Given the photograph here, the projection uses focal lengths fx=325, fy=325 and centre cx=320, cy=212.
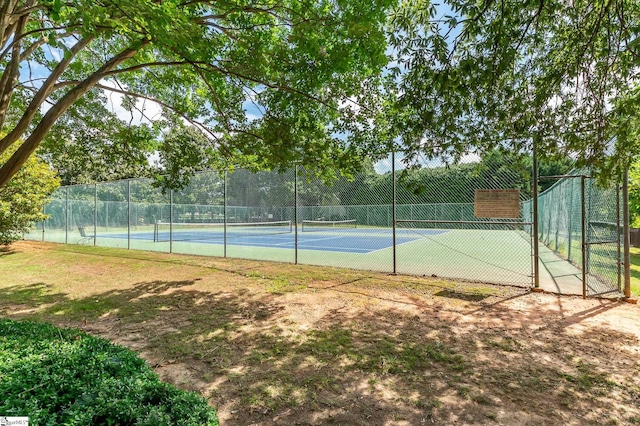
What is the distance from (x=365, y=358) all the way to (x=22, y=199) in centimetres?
1528

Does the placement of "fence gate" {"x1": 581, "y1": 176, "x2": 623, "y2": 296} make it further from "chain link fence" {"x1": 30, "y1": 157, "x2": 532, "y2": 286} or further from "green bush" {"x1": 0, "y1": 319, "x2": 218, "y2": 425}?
"green bush" {"x1": 0, "y1": 319, "x2": 218, "y2": 425}

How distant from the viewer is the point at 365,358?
3299mm

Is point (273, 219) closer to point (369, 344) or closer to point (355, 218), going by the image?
point (355, 218)

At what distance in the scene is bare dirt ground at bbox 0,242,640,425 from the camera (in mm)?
2471

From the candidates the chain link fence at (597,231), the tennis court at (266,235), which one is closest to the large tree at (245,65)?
the chain link fence at (597,231)

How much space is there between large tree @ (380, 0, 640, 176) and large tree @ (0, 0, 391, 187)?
133 cm

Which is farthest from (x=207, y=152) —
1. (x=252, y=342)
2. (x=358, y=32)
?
(x=252, y=342)

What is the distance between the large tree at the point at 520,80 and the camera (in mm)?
3607

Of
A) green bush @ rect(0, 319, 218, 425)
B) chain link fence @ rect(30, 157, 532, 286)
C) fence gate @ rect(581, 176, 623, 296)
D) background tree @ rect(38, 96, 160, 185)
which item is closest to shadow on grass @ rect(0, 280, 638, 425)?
green bush @ rect(0, 319, 218, 425)

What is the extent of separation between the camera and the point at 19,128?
5340 millimetres

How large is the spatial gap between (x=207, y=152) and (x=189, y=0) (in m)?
3.85

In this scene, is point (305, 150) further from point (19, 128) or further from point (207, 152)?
point (19, 128)

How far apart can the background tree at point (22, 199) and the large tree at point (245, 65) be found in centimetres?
697

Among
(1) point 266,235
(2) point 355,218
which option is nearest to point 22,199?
(1) point 266,235
